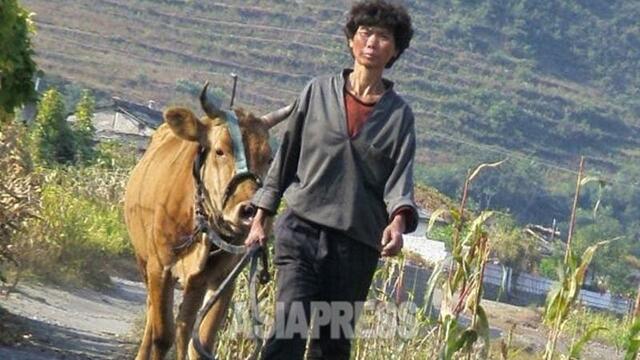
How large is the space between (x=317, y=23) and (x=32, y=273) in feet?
357

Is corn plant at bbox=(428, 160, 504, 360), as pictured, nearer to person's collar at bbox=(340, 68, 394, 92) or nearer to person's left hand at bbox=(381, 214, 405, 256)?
person's collar at bbox=(340, 68, 394, 92)

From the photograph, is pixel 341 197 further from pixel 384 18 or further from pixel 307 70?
pixel 307 70

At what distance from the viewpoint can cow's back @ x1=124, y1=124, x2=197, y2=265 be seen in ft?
37.1

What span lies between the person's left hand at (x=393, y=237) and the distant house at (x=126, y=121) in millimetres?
59921

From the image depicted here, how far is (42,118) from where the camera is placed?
40250mm

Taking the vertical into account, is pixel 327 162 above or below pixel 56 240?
above

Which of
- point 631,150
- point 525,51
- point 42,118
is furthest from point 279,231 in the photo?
point 525,51

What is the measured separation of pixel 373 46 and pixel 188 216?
3.30m

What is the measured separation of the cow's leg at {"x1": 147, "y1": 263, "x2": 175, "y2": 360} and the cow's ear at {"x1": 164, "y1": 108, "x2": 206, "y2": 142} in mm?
956

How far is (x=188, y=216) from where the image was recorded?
442 inches

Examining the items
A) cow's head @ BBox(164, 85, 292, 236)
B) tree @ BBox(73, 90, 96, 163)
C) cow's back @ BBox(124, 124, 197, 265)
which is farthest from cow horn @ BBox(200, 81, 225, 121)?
tree @ BBox(73, 90, 96, 163)

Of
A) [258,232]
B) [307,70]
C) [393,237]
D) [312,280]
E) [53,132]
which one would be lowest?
[53,132]

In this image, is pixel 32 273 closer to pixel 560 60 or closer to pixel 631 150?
pixel 631 150

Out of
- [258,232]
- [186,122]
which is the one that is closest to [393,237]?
[258,232]
